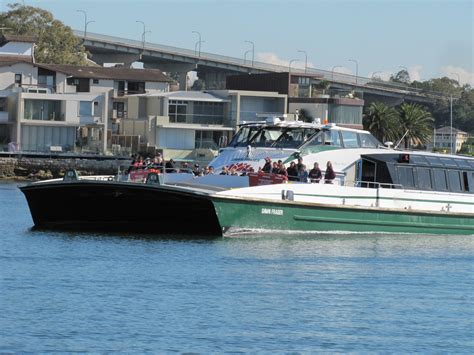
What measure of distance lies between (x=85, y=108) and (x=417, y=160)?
1966 inches

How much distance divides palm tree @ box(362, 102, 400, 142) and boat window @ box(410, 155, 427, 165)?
5560 centimetres

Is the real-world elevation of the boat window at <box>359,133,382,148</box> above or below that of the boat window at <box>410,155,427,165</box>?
above

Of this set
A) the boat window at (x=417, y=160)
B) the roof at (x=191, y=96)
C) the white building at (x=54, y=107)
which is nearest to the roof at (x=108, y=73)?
the white building at (x=54, y=107)

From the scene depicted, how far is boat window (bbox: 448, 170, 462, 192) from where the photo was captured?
128 ft

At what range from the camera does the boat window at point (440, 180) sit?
38.6m

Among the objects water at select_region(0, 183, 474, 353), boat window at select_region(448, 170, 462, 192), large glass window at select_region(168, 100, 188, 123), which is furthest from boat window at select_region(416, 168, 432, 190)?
large glass window at select_region(168, 100, 188, 123)

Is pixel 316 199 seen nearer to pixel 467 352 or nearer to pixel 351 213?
pixel 351 213

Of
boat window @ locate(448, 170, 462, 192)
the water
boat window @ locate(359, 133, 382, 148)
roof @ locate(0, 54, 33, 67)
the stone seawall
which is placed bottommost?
the water

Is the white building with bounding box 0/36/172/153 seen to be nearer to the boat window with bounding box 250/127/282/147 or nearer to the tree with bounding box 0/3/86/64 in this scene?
the tree with bounding box 0/3/86/64

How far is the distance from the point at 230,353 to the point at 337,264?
34.1 feet

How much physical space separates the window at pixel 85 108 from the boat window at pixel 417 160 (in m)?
49.4

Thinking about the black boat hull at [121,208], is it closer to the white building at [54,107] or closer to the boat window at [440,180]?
the boat window at [440,180]

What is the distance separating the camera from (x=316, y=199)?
34781mm

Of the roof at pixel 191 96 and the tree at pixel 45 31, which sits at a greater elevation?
the tree at pixel 45 31
